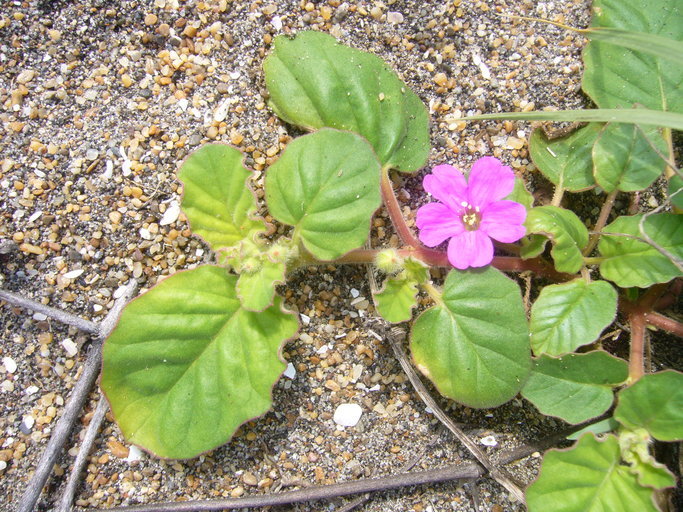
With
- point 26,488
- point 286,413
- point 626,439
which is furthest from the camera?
point 286,413

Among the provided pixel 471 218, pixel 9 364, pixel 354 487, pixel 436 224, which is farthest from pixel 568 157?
pixel 9 364

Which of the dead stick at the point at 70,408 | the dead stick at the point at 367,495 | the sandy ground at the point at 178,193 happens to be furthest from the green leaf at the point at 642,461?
the dead stick at the point at 70,408

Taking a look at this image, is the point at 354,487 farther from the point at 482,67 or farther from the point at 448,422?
the point at 482,67

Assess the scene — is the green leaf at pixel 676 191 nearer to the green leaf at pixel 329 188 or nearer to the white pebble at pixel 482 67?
the white pebble at pixel 482 67

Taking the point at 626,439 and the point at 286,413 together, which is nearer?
the point at 626,439

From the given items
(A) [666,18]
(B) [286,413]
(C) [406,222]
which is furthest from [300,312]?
(A) [666,18]

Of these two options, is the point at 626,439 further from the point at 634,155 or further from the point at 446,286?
the point at 634,155

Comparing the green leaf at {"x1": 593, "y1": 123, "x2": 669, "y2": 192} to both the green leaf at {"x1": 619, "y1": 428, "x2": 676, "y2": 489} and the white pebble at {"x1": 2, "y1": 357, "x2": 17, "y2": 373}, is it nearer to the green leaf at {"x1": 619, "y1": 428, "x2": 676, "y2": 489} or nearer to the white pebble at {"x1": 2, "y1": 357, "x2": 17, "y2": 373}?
the green leaf at {"x1": 619, "y1": 428, "x2": 676, "y2": 489}
